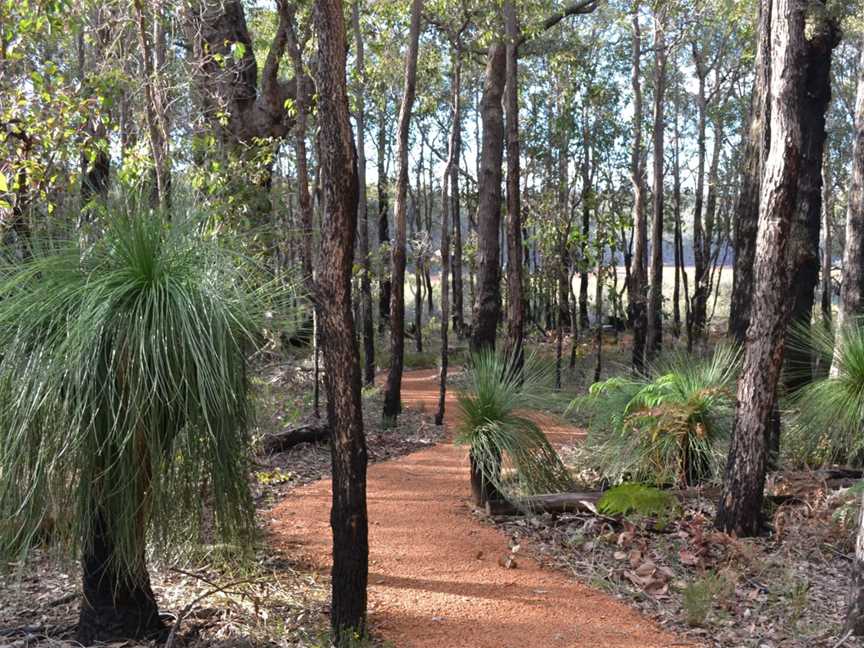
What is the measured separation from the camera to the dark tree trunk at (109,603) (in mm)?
4344

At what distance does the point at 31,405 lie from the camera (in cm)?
367

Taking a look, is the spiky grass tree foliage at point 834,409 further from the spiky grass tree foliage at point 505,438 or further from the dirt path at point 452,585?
the dirt path at point 452,585

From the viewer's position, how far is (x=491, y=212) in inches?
532

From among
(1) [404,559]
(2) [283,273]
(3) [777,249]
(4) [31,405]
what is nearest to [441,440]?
(1) [404,559]

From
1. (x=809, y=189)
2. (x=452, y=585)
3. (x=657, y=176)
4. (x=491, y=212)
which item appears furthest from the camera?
(x=657, y=176)

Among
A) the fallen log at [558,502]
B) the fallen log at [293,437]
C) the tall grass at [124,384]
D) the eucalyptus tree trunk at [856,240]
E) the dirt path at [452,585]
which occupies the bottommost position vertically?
the dirt path at [452,585]

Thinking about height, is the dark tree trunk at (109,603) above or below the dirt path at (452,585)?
above

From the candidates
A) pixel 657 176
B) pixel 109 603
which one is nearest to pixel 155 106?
pixel 109 603

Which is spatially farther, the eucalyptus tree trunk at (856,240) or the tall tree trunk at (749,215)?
the eucalyptus tree trunk at (856,240)

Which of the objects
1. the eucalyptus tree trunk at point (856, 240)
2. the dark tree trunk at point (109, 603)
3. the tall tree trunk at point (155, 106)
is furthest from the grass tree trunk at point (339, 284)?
the eucalyptus tree trunk at point (856, 240)

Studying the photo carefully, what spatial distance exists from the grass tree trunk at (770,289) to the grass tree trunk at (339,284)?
3.24 m

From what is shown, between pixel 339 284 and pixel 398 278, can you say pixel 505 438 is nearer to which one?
pixel 339 284

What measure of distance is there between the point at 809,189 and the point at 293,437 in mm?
6951

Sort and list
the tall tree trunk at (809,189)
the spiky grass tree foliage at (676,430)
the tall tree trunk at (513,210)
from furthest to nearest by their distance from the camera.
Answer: the tall tree trunk at (513,210), the tall tree trunk at (809,189), the spiky grass tree foliage at (676,430)
